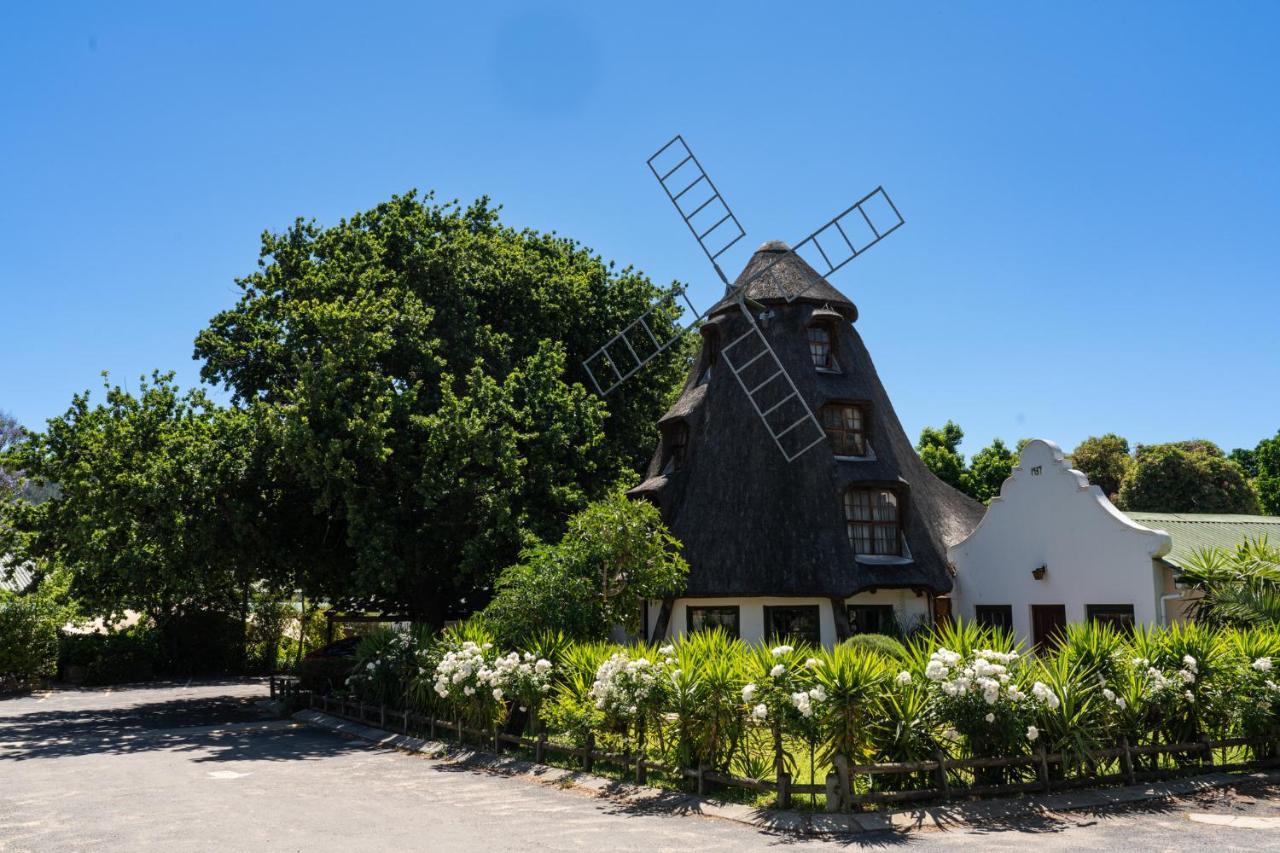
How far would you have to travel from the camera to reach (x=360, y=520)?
2447cm

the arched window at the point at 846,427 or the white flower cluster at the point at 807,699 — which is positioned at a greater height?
the arched window at the point at 846,427

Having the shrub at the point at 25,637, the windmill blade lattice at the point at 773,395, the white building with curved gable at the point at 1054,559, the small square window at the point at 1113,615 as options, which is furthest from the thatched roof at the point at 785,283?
the shrub at the point at 25,637

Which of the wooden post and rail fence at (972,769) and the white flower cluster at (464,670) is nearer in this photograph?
the wooden post and rail fence at (972,769)

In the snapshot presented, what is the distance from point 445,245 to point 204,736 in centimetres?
1528

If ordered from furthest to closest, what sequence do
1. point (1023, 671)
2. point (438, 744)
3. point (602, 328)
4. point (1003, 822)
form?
point (602, 328) < point (438, 744) < point (1023, 671) < point (1003, 822)

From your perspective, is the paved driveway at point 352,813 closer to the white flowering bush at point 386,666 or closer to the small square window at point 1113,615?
the white flowering bush at point 386,666

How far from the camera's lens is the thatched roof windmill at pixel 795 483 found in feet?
88.1

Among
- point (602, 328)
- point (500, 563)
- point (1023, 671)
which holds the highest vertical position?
point (602, 328)

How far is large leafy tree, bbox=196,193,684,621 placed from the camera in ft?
80.5

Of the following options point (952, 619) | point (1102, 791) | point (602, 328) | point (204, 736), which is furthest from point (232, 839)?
point (602, 328)

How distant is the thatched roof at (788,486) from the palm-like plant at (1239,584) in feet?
29.2

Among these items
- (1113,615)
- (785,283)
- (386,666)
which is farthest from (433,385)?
(1113,615)

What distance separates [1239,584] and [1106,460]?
37045mm

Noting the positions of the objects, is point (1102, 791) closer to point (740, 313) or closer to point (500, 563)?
point (500, 563)
